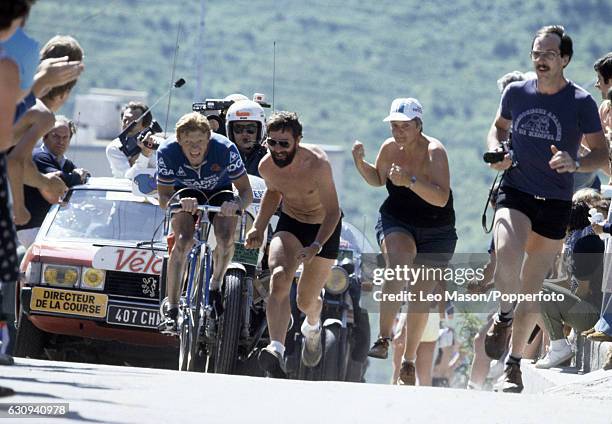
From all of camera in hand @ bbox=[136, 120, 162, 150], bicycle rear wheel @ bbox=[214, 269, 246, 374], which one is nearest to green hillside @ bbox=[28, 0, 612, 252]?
camera in hand @ bbox=[136, 120, 162, 150]

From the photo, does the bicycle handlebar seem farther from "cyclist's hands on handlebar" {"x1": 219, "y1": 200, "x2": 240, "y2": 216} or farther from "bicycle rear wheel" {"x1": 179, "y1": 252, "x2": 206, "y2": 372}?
"bicycle rear wheel" {"x1": 179, "y1": 252, "x2": 206, "y2": 372}

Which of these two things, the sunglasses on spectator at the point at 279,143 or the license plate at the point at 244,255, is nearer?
the sunglasses on spectator at the point at 279,143

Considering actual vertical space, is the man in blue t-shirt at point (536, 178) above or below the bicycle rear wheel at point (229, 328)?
above

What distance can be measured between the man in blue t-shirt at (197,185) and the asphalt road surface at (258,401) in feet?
6.78

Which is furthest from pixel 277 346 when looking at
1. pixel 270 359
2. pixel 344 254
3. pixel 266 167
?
pixel 344 254

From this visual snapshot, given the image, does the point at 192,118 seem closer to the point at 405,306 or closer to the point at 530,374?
the point at 405,306

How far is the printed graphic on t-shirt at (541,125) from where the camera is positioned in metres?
11.6

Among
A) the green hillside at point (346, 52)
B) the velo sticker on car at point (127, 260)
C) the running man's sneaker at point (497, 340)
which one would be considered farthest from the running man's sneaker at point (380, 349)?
the green hillside at point (346, 52)

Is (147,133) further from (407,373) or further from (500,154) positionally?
(500,154)

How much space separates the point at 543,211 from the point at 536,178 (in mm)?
241

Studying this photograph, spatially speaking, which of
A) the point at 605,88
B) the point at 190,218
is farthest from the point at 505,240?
the point at 190,218

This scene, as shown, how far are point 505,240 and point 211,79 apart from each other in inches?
4364

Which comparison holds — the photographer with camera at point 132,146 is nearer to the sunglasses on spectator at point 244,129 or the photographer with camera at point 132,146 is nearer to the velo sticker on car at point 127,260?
the sunglasses on spectator at point 244,129

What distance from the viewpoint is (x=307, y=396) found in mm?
9930
